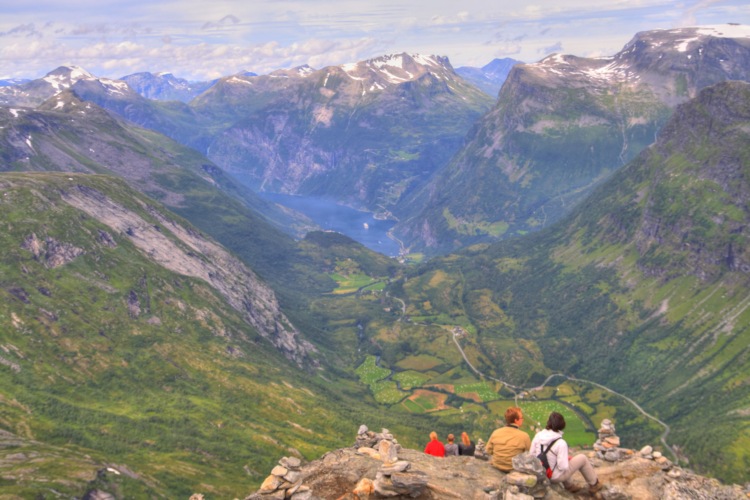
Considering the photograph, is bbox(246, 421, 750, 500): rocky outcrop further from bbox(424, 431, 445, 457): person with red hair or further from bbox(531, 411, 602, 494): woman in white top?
bbox(424, 431, 445, 457): person with red hair

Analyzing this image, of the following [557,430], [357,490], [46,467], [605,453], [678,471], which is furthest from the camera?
[46,467]

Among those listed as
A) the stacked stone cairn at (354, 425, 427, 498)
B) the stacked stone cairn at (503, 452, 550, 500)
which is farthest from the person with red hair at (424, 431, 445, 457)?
the stacked stone cairn at (503, 452, 550, 500)

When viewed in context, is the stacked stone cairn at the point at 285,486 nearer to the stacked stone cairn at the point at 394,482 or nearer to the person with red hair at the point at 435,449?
the stacked stone cairn at the point at 394,482

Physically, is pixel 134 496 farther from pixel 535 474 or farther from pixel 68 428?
pixel 535 474

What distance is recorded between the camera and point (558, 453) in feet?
154

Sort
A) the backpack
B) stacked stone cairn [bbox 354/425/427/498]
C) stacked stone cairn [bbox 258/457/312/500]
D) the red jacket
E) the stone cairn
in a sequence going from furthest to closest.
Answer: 1. the stone cairn
2. the red jacket
3. stacked stone cairn [bbox 258/457/312/500]
4. stacked stone cairn [bbox 354/425/427/498]
5. the backpack

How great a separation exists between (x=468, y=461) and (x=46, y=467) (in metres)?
153

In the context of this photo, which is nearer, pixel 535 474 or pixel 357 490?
pixel 535 474

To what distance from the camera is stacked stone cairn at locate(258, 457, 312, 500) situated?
2108 inches

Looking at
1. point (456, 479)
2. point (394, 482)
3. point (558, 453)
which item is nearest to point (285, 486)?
point (394, 482)

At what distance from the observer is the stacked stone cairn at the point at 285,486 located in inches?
2108

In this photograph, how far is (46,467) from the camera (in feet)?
526

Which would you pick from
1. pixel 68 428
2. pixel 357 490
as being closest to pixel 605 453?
pixel 357 490

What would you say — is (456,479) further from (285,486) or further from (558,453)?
(285,486)
